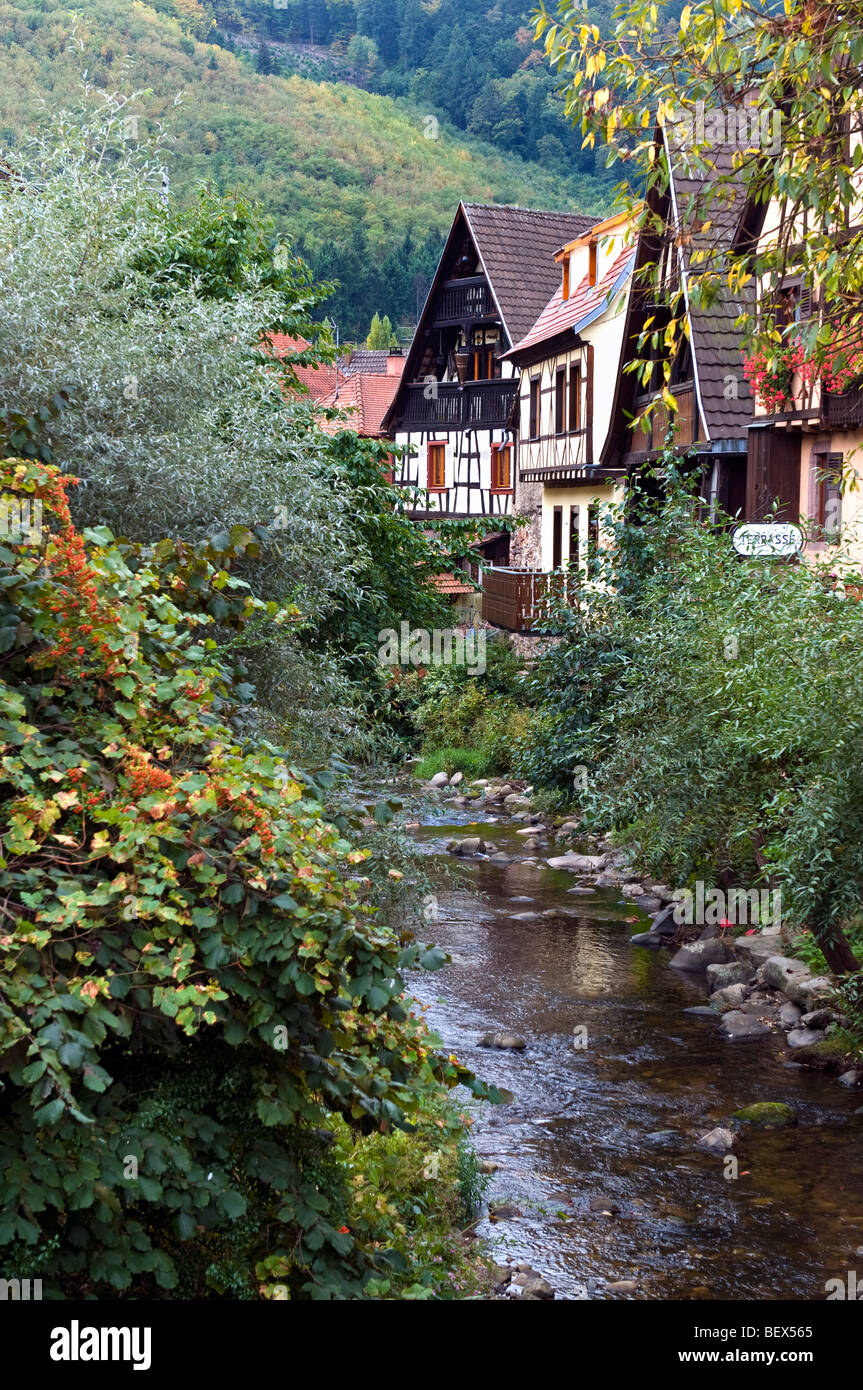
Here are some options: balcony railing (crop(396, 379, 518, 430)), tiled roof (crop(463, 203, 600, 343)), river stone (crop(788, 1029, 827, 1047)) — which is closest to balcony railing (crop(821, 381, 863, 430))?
river stone (crop(788, 1029, 827, 1047))

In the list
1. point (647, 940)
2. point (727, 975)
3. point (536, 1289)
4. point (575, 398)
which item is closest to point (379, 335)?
point (575, 398)

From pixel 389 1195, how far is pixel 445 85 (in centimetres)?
9684

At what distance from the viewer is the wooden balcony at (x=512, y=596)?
2400cm

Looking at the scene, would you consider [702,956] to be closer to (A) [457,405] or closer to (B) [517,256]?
(A) [457,405]

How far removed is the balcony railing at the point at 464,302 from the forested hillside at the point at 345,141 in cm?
3224

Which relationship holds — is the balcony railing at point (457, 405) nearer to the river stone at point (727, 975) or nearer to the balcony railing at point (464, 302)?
the balcony railing at point (464, 302)

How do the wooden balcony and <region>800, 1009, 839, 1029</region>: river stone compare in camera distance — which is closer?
<region>800, 1009, 839, 1029</region>: river stone

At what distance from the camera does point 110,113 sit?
9.45 meters

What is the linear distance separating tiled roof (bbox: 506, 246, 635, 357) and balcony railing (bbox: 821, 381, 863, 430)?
7.93 meters

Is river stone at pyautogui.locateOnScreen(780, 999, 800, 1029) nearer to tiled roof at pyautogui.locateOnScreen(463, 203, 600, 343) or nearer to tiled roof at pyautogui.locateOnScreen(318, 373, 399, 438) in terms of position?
tiled roof at pyautogui.locateOnScreen(463, 203, 600, 343)

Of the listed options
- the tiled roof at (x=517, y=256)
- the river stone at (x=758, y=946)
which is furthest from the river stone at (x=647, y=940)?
the tiled roof at (x=517, y=256)

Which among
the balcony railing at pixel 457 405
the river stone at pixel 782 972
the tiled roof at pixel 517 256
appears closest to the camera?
the river stone at pixel 782 972

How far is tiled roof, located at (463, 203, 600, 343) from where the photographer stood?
32469 mm
